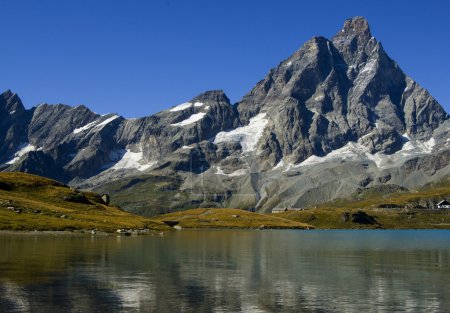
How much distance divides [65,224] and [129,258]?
83.5 m

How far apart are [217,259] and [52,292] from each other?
4720cm

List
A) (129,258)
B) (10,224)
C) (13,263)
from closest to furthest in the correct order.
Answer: (13,263)
(129,258)
(10,224)

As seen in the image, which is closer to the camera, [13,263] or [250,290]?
[250,290]

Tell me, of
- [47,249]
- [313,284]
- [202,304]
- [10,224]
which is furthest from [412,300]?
[10,224]

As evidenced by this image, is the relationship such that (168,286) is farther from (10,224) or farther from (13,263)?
(10,224)

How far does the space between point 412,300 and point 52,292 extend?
34814 millimetres

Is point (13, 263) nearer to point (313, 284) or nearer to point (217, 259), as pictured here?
point (217, 259)

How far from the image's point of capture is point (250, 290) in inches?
2312

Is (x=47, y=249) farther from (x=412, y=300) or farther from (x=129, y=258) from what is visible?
(x=412, y=300)

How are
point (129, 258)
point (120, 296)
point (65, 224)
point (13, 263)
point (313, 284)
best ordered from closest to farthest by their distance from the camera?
point (120, 296), point (313, 284), point (13, 263), point (129, 258), point (65, 224)

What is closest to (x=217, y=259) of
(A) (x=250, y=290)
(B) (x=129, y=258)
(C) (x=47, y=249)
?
(B) (x=129, y=258)

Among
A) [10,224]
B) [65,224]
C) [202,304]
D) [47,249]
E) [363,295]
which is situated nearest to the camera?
[202,304]

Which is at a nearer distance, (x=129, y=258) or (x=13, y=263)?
(x=13, y=263)

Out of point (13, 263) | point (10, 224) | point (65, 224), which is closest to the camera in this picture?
point (13, 263)
